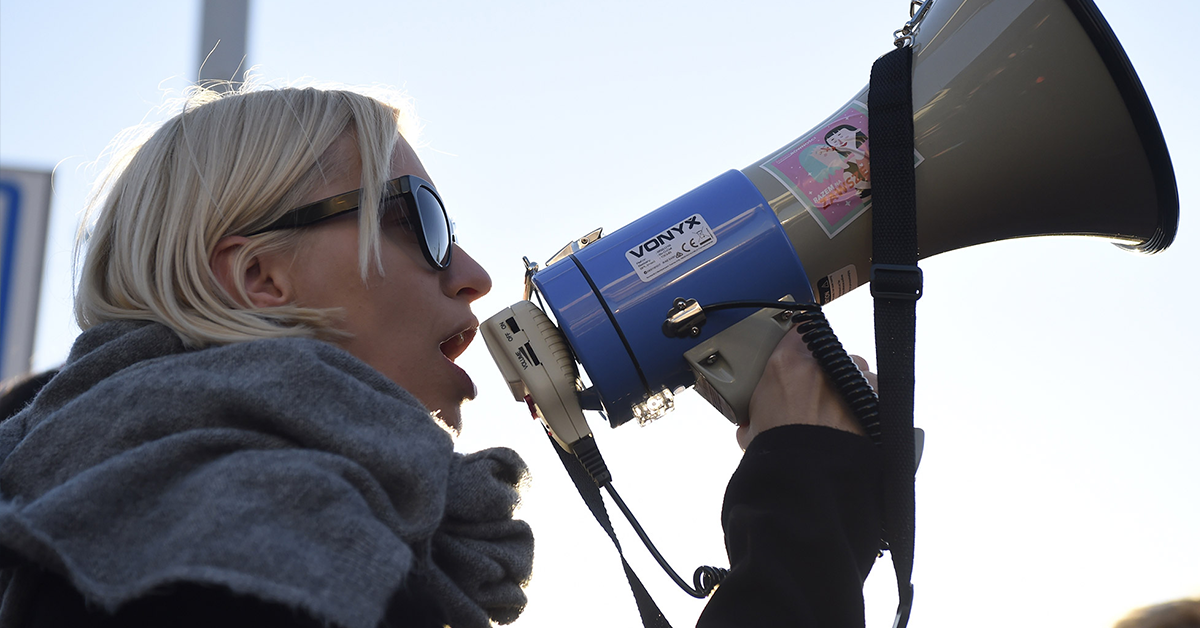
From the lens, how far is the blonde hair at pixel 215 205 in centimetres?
141

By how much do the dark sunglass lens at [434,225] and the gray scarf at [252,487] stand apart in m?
0.39

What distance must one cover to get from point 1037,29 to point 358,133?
3.98 ft

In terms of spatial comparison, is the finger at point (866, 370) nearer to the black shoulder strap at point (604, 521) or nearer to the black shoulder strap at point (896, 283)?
the black shoulder strap at point (896, 283)

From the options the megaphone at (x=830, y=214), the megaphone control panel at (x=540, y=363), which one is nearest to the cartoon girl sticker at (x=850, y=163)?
the megaphone at (x=830, y=214)

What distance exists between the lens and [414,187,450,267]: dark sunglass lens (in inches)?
63.7

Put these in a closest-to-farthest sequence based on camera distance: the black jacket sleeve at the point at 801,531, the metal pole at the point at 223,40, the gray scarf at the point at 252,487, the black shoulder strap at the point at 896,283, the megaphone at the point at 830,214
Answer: the gray scarf at the point at 252,487 → the black jacket sleeve at the point at 801,531 → the black shoulder strap at the point at 896,283 → the megaphone at the point at 830,214 → the metal pole at the point at 223,40

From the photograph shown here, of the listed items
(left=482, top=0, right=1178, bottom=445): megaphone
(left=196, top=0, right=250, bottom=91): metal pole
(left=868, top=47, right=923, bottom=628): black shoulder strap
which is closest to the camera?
(left=868, top=47, right=923, bottom=628): black shoulder strap

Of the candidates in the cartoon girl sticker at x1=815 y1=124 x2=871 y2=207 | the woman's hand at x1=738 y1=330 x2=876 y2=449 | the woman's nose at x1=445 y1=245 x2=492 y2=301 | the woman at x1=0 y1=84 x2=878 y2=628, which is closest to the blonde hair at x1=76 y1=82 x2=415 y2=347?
the woman at x1=0 y1=84 x2=878 y2=628

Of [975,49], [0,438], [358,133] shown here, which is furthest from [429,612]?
[975,49]

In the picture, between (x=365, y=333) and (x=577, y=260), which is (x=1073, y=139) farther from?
(x=365, y=333)

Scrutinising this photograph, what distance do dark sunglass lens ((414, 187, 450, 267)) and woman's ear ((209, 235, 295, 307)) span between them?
26 centimetres

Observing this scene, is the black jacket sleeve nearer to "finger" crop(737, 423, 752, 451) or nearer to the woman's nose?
"finger" crop(737, 423, 752, 451)

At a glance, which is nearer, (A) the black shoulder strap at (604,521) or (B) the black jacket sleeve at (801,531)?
(B) the black jacket sleeve at (801,531)

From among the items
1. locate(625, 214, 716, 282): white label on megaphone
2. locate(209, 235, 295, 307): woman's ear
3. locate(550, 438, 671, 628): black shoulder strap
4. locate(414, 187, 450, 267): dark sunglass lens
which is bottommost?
locate(550, 438, 671, 628): black shoulder strap
